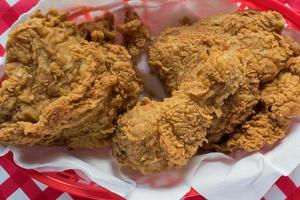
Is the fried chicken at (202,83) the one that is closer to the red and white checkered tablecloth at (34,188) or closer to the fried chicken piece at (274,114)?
the fried chicken piece at (274,114)

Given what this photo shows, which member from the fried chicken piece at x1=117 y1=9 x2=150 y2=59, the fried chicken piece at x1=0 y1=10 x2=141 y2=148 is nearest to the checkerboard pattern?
the fried chicken piece at x1=0 y1=10 x2=141 y2=148

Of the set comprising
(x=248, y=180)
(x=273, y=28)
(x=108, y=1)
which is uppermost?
(x=108, y=1)

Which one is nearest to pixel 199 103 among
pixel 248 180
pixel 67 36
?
pixel 248 180

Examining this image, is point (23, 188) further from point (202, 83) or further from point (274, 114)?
point (274, 114)

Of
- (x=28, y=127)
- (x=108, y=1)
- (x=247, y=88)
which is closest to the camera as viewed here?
(x=28, y=127)

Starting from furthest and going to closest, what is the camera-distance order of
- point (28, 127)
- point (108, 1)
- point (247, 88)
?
point (108, 1) < point (247, 88) < point (28, 127)

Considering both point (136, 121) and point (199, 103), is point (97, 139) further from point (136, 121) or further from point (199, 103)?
point (199, 103)

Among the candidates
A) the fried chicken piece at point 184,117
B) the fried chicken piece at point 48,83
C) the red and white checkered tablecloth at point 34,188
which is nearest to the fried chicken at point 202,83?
the fried chicken piece at point 184,117
